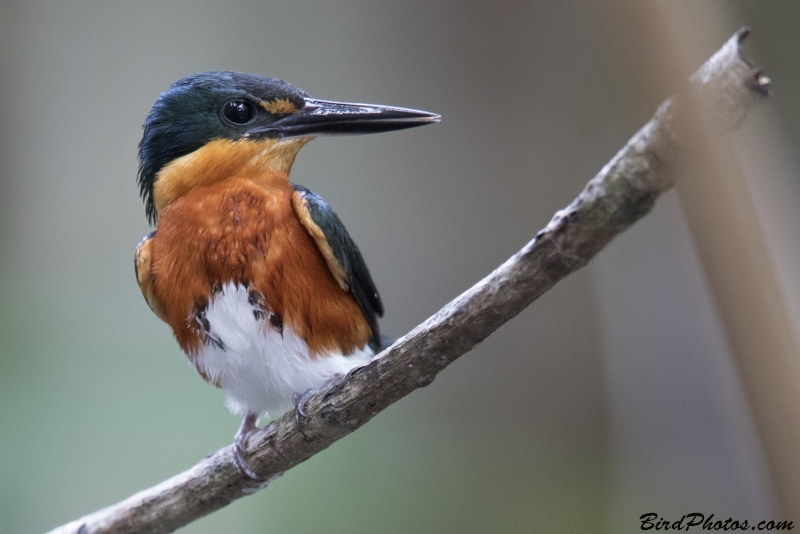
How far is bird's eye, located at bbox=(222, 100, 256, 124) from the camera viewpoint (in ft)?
3.68

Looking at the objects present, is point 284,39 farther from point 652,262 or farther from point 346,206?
point 652,262

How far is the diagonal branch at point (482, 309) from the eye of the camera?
1.72 ft

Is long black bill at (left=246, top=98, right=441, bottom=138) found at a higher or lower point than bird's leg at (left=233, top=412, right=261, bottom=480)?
higher

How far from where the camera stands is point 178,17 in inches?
82.0

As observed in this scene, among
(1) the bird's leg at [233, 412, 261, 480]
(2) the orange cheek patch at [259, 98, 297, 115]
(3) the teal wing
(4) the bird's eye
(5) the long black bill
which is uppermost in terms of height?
(4) the bird's eye

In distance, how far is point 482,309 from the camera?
0.75 m

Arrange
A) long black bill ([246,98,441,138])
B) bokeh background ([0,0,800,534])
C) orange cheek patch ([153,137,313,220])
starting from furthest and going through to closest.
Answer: bokeh background ([0,0,800,534]) < orange cheek patch ([153,137,313,220]) < long black bill ([246,98,441,138])

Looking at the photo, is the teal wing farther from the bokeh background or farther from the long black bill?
the bokeh background

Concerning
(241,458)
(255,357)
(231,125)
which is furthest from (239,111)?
(241,458)

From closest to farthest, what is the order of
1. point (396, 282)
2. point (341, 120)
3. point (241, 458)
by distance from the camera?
1. point (341, 120)
2. point (241, 458)
3. point (396, 282)

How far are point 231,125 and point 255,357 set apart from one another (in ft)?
1.27

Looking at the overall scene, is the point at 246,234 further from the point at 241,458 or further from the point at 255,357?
the point at 241,458

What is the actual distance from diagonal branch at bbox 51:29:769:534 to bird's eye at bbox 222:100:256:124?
0.46 meters

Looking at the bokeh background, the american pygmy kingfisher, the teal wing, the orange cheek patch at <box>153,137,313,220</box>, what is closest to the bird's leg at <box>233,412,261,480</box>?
the american pygmy kingfisher
